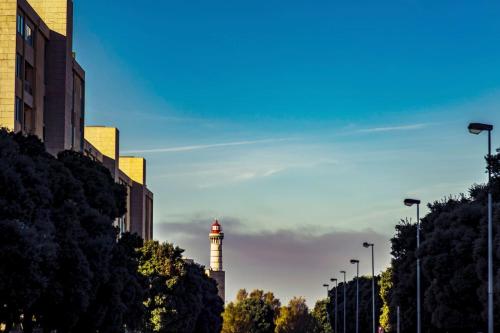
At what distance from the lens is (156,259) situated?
→ 4242 inches

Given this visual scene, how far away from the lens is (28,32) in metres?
75.4

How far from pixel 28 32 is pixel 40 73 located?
4486mm

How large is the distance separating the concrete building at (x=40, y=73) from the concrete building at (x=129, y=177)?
37.7 m

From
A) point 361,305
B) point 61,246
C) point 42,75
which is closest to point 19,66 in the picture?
point 42,75

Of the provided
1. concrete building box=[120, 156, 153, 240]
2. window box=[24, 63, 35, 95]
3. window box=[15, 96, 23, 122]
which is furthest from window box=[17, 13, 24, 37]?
concrete building box=[120, 156, 153, 240]

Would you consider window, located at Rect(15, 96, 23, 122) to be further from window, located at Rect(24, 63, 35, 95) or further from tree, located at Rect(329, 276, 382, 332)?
tree, located at Rect(329, 276, 382, 332)

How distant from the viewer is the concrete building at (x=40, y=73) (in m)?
70.1

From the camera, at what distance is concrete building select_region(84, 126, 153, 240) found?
130 metres

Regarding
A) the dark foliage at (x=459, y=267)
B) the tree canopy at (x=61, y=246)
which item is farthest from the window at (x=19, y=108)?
the dark foliage at (x=459, y=267)

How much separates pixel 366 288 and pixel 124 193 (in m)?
104

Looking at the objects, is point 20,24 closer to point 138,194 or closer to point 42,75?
point 42,75

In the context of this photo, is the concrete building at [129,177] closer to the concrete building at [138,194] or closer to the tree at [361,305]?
the concrete building at [138,194]

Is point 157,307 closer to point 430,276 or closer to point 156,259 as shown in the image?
point 156,259

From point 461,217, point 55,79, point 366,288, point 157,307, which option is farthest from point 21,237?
point 366,288
